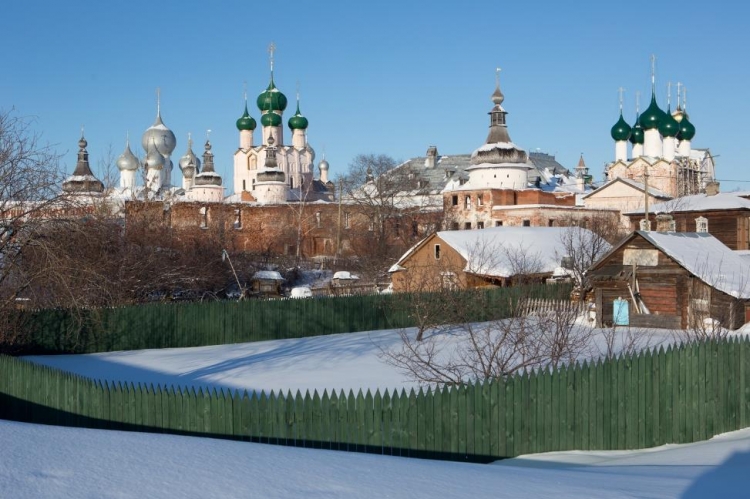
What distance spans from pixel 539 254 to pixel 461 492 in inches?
1179

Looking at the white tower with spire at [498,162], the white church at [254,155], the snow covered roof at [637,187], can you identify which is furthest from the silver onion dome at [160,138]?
the snow covered roof at [637,187]

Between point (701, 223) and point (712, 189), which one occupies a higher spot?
point (712, 189)

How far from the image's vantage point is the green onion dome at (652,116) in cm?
6281

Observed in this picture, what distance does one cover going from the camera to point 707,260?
25984 mm

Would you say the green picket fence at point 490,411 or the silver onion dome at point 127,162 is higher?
the silver onion dome at point 127,162

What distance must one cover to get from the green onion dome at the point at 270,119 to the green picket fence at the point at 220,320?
46.5 m

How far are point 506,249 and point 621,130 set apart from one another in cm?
3319

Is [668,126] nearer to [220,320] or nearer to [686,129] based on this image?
[686,129]

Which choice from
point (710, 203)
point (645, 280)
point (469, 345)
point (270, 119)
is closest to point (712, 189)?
point (710, 203)

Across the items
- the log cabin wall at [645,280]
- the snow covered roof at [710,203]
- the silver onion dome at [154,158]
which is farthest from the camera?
the silver onion dome at [154,158]

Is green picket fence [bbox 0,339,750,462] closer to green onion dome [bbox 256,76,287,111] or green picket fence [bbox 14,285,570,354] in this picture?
green picket fence [bbox 14,285,570,354]

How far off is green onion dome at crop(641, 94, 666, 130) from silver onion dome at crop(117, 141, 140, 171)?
1676 inches

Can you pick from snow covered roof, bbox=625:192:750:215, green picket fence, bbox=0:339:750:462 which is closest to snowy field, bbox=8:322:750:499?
green picket fence, bbox=0:339:750:462

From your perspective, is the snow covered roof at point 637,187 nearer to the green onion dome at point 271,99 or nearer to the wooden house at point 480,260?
the wooden house at point 480,260
